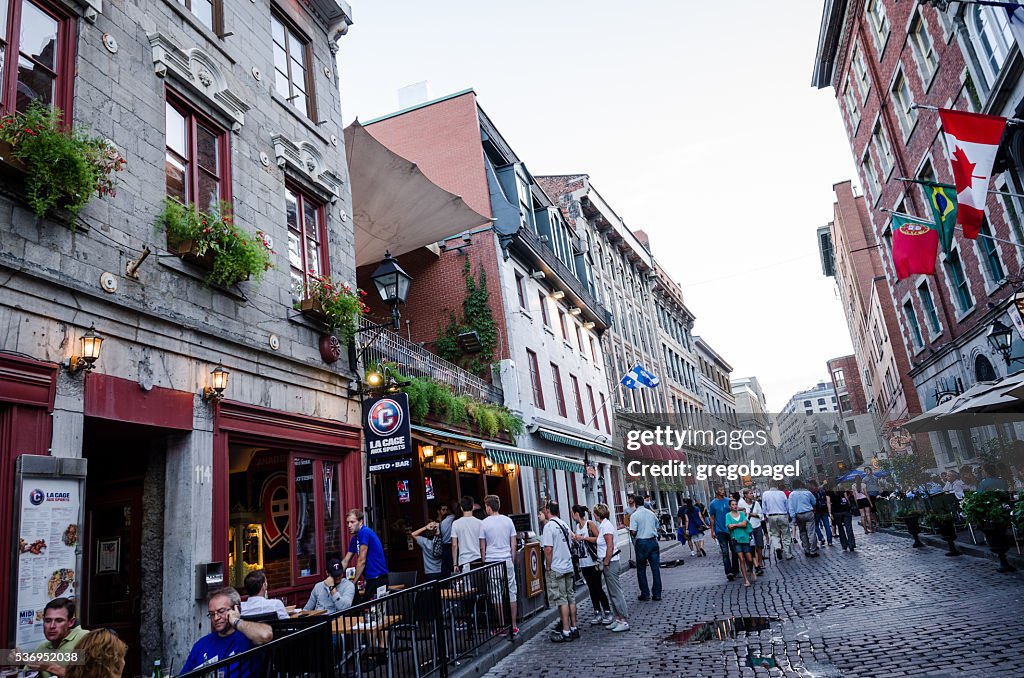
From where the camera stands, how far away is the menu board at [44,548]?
18.0ft

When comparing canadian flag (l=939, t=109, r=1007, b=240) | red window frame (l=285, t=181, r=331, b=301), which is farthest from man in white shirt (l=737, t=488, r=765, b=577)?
red window frame (l=285, t=181, r=331, b=301)

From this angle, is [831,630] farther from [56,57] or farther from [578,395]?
[578,395]

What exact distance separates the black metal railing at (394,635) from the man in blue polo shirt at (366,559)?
1.36 m

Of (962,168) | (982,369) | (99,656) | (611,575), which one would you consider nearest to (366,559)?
(611,575)

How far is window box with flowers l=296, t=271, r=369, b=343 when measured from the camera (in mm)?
10156

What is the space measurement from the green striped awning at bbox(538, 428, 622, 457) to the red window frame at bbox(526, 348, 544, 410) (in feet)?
3.32

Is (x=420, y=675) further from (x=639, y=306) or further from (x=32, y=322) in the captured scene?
(x=639, y=306)

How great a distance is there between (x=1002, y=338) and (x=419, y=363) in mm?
15269

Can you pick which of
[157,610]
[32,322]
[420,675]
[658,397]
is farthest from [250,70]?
[658,397]

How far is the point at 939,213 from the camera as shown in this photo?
14.2 metres

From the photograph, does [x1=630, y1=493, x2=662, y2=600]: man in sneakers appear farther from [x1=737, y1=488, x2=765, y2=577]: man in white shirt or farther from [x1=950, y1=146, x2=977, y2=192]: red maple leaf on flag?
[x1=950, y1=146, x2=977, y2=192]: red maple leaf on flag

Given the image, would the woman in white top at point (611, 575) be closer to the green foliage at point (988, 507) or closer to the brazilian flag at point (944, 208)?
the green foliage at point (988, 507)

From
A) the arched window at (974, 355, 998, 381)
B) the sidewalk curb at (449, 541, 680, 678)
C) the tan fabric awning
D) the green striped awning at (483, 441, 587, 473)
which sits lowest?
the sidewalk curb at (449, 541, 680, 678)

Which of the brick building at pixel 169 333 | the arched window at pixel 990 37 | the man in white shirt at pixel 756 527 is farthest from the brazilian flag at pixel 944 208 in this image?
the brick building at pixel 169 333
